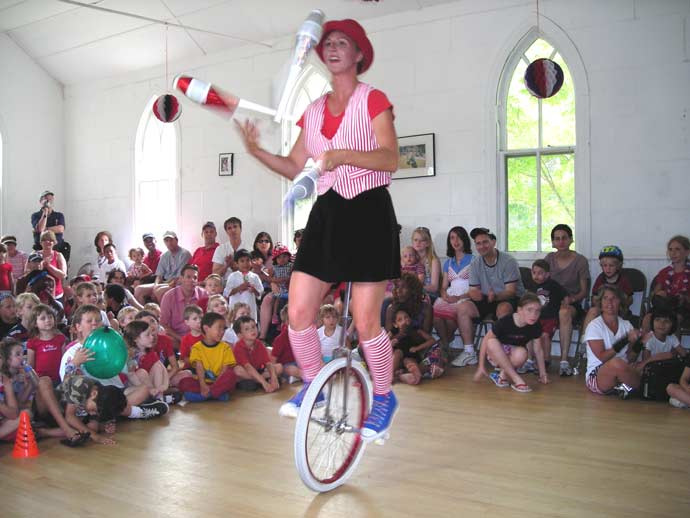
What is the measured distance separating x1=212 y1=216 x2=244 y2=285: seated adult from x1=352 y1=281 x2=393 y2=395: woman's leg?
472 centimetres

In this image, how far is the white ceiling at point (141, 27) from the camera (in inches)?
283

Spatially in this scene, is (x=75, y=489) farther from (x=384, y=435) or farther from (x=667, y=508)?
(x=667, y=508)

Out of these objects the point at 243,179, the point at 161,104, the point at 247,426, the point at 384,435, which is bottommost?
the point at 247,426

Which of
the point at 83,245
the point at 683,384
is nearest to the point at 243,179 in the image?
the point at 83,245

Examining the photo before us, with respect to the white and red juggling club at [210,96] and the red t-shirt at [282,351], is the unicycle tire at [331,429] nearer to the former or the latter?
the white and red juggling club at [210,96]

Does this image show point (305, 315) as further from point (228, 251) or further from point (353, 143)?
point (228, 251)

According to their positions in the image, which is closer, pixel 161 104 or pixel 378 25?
pixel 378 25

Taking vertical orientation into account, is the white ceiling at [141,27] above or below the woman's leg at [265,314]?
above

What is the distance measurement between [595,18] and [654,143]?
1.17 meters

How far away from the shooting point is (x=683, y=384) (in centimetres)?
394

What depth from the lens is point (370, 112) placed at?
2275 millimetres

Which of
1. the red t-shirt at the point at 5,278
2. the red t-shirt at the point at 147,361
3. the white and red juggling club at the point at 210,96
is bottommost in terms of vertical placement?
the red t-shirt at the point at 147,361

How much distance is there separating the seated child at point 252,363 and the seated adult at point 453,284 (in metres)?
1.56

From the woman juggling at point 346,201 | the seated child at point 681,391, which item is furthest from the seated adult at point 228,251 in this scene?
the woman juggling at point 346,201
